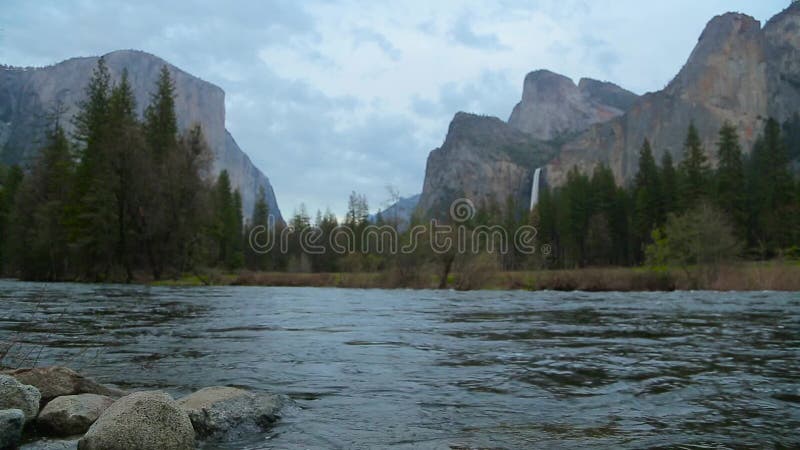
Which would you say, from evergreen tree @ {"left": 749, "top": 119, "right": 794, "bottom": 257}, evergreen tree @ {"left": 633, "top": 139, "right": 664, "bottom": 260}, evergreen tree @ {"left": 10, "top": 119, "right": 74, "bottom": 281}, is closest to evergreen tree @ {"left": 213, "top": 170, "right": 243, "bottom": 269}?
evergreen tree @ {"left": 10, "top": 119, "right": 74, "bottom": 281}

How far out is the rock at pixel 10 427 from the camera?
13.7 feet

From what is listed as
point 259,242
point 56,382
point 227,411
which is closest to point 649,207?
point 259,242

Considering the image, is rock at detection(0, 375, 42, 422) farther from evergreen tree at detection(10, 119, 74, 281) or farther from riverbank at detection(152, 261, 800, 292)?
evergreen tree at detection(10, 119, 74, 281)

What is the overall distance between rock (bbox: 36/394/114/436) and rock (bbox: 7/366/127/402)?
18.4 inches

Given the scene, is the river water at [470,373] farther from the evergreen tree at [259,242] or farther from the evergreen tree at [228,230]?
the evergreen tree at [259,242]

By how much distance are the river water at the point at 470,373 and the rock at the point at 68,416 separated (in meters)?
1.12

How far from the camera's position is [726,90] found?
14262 centimetres

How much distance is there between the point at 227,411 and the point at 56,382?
1.78m

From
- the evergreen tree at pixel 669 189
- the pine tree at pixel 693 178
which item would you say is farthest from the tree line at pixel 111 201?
the evergreen tree at pixel 669 189

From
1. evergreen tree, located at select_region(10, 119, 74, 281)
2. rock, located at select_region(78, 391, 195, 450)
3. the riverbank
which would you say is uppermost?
evergreen tree, located at select_region(10, 119, 74, 281)

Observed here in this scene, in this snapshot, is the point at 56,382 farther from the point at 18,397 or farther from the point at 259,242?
the point at 259,242

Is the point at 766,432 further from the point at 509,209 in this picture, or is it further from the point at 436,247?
the point at 509,209

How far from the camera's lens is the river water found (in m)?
4.94

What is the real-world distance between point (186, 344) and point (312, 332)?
3.09 metres
